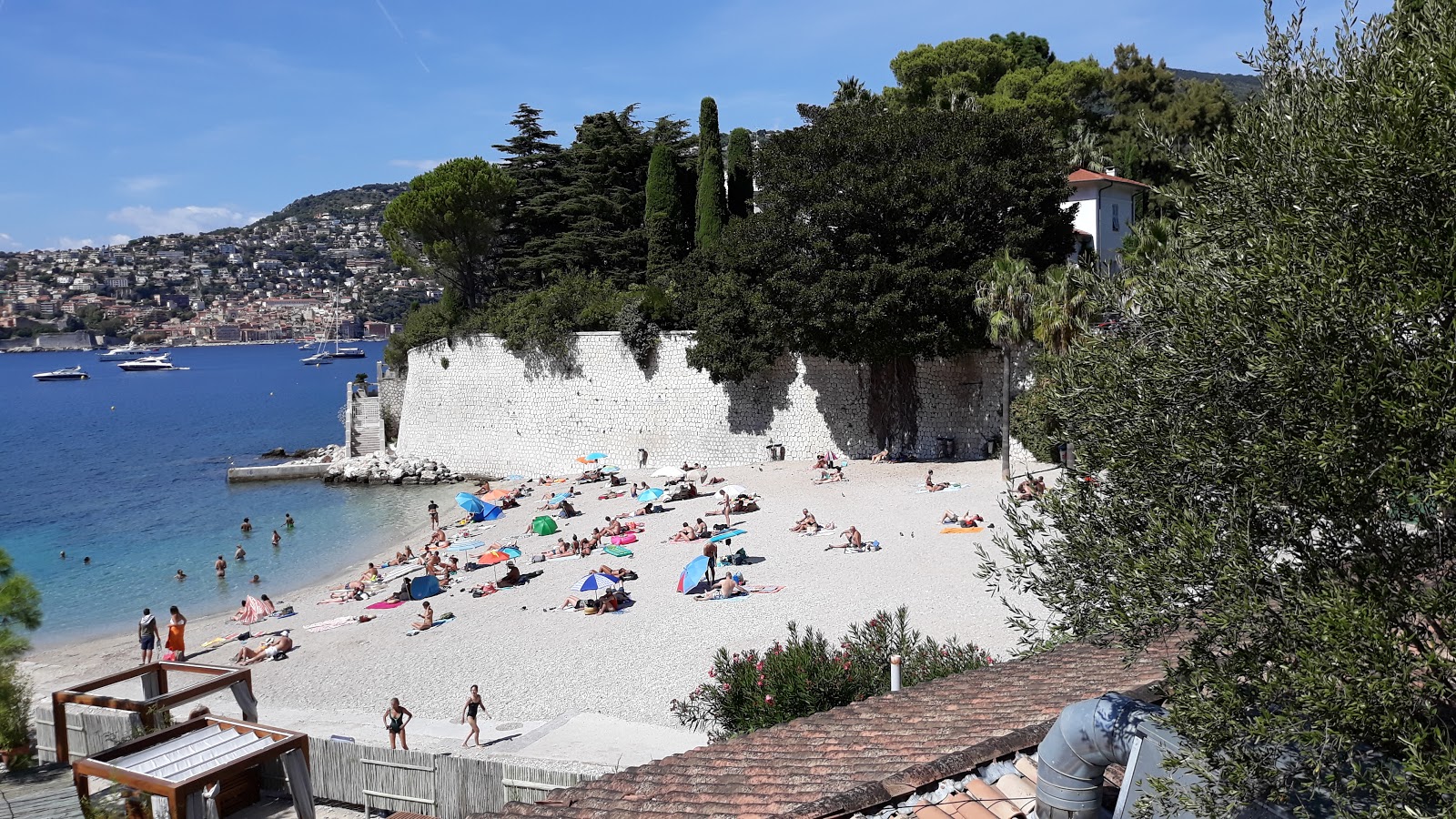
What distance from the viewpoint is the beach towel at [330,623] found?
21297mm

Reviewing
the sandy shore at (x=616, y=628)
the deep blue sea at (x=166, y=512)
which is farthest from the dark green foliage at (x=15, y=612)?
the deep blue sea at (x=166, y=512)

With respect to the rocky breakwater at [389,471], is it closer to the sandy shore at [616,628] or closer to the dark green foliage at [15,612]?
the sandy shore at [616,628]

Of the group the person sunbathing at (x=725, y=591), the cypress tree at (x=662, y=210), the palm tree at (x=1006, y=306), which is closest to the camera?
the person sunbathing at (x=725, y=591)

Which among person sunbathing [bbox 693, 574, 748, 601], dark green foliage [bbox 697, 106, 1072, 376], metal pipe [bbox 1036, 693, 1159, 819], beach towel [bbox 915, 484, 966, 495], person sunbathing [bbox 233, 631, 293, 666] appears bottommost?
person sunbathing [bbox 233, 631, 293, 666]

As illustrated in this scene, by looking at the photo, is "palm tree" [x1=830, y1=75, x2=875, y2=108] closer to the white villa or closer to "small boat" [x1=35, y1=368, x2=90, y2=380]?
the white villa

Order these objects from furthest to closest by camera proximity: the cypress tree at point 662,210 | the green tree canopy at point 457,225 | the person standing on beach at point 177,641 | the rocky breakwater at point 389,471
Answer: the green tree canopy at point 457,225, the cypress tree at point 662,210, the rocky breakwater at point 389,471, the person standing on beach at point 177,641

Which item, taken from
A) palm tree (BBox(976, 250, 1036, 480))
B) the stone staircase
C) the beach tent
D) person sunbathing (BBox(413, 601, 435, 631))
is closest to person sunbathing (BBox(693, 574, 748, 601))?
person sunbathing (BBox(413, 601, 435, 631))

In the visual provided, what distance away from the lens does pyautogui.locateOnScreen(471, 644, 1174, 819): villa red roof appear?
663 cm

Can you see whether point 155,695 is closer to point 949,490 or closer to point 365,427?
point 949,490

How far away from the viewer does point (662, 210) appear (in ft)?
136

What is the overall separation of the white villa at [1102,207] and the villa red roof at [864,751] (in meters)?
28.9

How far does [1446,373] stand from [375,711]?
50.4 feet

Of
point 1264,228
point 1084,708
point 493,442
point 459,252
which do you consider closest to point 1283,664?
point 1084,708

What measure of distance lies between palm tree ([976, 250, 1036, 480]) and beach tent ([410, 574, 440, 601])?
14372 millimetres
